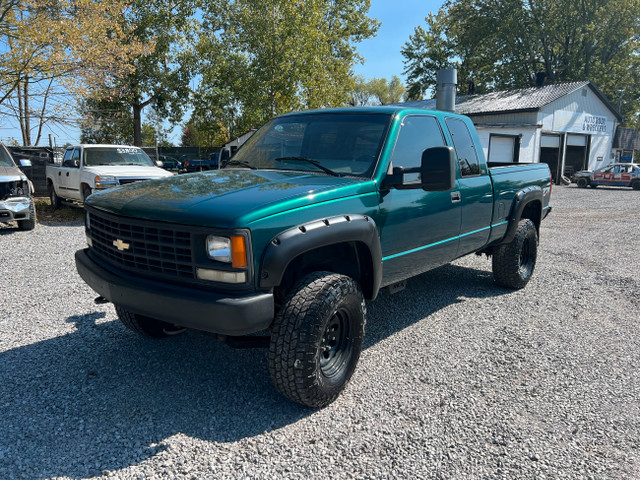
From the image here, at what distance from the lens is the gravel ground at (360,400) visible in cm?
257

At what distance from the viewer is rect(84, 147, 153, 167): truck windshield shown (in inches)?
438

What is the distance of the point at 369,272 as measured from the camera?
3408 millimetres

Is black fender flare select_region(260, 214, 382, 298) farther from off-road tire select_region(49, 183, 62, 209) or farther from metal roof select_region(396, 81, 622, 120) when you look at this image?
metal roof select_region(396, 81, 622, 120)

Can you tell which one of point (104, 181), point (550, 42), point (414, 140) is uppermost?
point (550, 42)

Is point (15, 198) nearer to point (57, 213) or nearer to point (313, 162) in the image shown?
point (57, 213)

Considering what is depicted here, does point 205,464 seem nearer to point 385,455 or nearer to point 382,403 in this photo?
point 385,455

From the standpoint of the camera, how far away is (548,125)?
2675 centimetres

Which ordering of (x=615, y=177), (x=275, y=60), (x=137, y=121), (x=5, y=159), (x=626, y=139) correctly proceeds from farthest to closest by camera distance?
(x=626, y=139), (x=137, y=121), (x=615, y=177), (x=275, y=60), (x=5, y=159)

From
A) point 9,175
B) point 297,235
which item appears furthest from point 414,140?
point 9,175

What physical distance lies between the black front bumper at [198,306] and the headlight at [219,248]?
0.20 m

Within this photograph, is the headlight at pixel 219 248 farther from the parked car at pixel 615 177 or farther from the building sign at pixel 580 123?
the building sign at pixel 580 123

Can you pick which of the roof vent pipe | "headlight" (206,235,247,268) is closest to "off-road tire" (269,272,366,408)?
"headlight" (206,235,247,268)

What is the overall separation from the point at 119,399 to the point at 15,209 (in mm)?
7616

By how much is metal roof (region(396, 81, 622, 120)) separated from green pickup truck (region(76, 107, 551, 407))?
2389 centimetres
